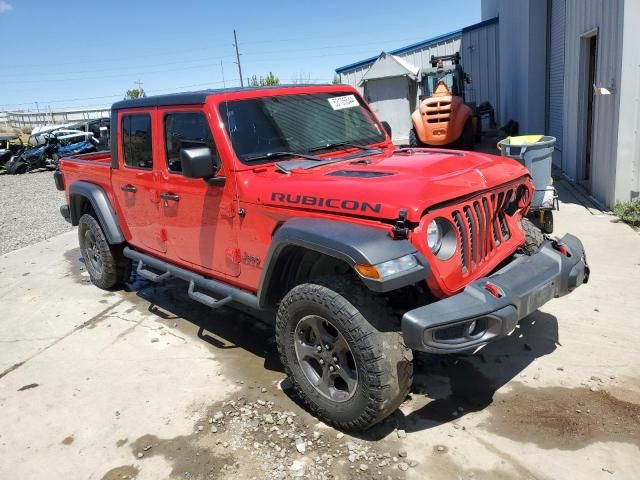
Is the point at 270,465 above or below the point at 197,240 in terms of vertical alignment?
below

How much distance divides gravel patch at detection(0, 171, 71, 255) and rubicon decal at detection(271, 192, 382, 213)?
23.4 feet

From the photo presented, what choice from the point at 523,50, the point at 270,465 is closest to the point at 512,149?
the point at 270,465

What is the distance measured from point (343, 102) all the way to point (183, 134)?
132 centimetres

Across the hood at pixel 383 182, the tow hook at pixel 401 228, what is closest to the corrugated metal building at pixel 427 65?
A: the hood at pixel 383 182

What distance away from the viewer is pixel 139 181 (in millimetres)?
4852

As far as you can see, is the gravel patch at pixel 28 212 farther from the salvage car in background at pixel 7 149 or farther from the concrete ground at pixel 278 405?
the concrete ground at pixel 278 405

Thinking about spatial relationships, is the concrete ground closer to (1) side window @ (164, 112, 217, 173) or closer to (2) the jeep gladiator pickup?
(2) the jeep gladiator pickup

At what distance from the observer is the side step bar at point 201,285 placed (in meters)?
3.88

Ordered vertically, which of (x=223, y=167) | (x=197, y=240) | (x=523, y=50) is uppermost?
(x=523, y=50)

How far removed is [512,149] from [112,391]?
16.9 ft

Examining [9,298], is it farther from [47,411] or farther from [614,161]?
[614,161]

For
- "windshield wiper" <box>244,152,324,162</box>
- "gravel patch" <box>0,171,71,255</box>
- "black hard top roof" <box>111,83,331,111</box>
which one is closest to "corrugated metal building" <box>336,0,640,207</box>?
"black hard top roof" <box>111,83,331,111</box>

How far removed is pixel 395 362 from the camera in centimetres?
290

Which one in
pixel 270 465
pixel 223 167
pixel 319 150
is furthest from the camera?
pixel 319 150
